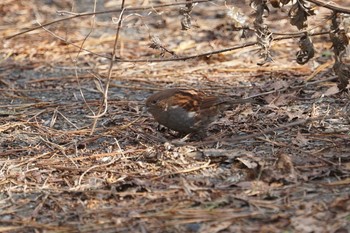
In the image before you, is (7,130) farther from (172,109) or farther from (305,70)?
(305,70)

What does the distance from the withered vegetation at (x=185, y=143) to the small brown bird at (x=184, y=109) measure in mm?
142

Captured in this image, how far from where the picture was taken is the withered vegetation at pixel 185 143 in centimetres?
404

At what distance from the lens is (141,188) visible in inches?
174

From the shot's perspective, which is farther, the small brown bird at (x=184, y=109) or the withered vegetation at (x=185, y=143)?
the small brown bird at (x=184, y=109)

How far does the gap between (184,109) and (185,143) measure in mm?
450

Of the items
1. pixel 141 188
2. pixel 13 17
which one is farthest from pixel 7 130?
pixel 13 17

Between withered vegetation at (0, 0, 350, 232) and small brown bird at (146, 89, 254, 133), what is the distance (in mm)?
142

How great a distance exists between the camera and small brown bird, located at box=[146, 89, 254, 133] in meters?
5.31

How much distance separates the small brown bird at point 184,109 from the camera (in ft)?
17.4

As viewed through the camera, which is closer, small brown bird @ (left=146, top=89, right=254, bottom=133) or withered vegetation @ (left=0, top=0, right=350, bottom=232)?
withered vegetation @ (left=0, top=0, right=350, bottom=232)

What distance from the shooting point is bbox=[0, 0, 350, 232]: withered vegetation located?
4.04m

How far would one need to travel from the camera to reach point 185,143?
16.3 feet

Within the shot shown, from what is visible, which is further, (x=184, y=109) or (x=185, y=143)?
(x=184, y=109)

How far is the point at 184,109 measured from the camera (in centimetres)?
535
